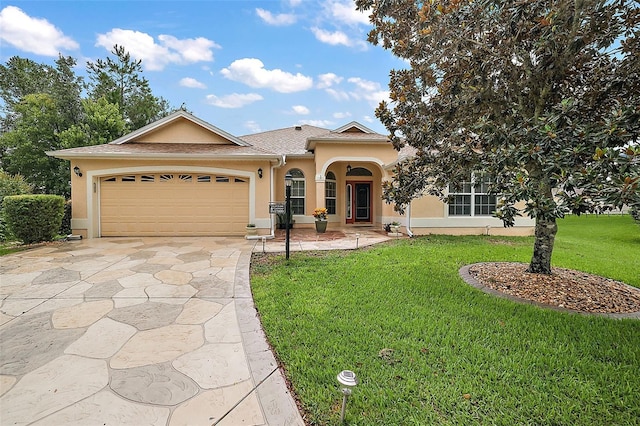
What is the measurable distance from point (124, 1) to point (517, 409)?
41.9 ft

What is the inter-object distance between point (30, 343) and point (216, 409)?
8.44 ft

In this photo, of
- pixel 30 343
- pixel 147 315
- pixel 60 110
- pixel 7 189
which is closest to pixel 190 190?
pixel 7 189

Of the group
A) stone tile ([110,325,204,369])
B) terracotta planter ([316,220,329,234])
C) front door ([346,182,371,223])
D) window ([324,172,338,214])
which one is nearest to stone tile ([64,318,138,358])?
stone tile ([110,325,204,369])

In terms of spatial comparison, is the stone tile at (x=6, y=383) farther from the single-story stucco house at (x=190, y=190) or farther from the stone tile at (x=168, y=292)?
the single-story stucco house at (x=190, y=190)

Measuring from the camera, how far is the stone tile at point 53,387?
7.22 ft

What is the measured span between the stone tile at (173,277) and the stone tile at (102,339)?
5.13 feet

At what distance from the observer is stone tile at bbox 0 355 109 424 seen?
86.6 inches

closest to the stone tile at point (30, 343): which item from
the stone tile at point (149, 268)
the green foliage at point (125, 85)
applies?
the stone tile at point (149, 268)

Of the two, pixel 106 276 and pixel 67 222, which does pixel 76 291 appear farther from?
pixel 67 222

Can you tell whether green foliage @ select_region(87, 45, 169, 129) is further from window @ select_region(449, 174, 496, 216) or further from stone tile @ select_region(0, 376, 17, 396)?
stone tile @ select_region(0, 376, 17, 396)

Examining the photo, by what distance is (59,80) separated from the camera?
2152cm

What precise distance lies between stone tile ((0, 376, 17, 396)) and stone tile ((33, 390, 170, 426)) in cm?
71

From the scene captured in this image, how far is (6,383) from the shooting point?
252 centimetres

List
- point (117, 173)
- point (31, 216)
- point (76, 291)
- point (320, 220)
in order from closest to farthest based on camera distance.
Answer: point (76, 291), point (31, 216), point (117, 173), point (320, 220)
